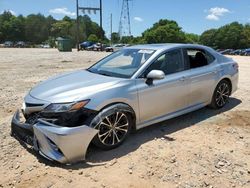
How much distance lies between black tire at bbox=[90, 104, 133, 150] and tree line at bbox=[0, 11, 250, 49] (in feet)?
222

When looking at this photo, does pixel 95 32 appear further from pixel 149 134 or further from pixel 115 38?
pixel 149 134

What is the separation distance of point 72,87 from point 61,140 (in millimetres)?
982

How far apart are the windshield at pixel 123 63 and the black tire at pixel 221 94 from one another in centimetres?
194

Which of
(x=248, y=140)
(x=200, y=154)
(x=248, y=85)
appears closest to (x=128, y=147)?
(x=200, y=154)

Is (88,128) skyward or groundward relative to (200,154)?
skyward

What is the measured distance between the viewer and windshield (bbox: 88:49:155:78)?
537cm

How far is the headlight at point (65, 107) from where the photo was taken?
4328 mm

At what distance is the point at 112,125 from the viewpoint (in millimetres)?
4730

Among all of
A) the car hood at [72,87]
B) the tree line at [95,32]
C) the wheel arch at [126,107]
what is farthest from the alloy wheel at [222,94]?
the tree line at [95,32]

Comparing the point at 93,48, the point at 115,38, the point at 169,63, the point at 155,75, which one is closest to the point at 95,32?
the point at 115,38

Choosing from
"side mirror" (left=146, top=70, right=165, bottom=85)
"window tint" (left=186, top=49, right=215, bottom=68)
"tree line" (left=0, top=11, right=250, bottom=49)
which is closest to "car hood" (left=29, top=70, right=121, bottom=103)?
"side mirror" (left=146, top=70, right=165, bottom=85)

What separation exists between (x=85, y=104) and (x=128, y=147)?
1039 mm

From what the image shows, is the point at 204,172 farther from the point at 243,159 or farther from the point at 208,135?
the point at 208,135

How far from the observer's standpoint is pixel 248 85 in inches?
396
